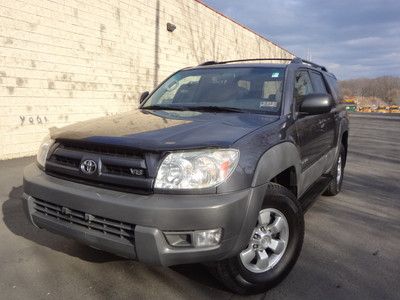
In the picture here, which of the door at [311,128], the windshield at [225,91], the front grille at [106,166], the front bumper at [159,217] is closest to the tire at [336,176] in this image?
the door at [311,128]

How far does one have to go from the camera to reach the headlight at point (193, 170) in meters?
2.54

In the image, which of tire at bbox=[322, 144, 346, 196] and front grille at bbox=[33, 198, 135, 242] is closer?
front grille at bbox=[33, 198, 135, 242]

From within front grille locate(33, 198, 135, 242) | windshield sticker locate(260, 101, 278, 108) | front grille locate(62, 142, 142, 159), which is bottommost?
front grille locate(33, 198, 135, 242)

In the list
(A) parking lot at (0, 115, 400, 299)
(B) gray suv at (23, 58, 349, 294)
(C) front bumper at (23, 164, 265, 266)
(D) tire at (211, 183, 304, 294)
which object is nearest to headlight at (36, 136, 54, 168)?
(B) gray suv at (23, 58, 349, 294)

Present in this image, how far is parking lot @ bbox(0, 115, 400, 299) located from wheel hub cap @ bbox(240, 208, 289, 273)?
0.22 metres

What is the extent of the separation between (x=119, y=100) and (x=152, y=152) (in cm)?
814

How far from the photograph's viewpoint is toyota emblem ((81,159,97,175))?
2.75m

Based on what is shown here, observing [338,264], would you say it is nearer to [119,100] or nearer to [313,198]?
[313,198]

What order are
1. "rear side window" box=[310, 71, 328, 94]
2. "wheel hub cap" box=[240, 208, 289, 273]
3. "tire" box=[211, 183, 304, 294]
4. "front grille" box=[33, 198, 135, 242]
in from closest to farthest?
"front grille" box=[33, 198, 135, 242] → "tire" box=[211, 183, 304, 294] → "wheel hub cap" box=[240, 208, 289, 273] → "rear side window" box=[310, 71, 328, 94]

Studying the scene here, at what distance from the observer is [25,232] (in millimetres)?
4148

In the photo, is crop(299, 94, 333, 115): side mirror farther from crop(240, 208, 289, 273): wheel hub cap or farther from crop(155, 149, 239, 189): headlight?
crop(155, 149, 239, 189): headlight

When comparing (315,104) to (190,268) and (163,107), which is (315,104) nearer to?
(163,107)

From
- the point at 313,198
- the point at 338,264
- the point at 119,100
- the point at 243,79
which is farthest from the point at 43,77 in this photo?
the point at 338,264

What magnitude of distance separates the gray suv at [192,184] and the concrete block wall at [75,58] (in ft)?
16.0
